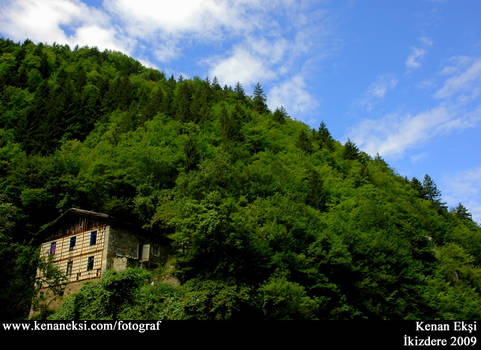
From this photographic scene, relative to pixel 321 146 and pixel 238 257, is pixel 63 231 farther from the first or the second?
pixel 321 146

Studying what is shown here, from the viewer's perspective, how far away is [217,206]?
2908 centimetres

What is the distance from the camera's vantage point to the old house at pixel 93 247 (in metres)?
33.7

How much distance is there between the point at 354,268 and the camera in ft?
125

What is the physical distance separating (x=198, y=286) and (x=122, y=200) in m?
22.9

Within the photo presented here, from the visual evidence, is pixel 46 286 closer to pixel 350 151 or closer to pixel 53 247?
pixel 53 247

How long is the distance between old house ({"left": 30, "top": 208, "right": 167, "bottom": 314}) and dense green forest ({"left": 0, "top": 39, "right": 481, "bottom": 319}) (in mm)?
2391

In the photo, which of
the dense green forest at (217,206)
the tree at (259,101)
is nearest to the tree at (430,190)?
the dense green forest at (217,206)

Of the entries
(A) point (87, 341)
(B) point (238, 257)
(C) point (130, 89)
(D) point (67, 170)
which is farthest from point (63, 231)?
(C) point (130, 89)

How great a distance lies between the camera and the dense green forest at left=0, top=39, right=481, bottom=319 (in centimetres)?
2723

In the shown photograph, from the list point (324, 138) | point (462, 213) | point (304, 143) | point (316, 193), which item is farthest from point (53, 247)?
→ point (462, 213)

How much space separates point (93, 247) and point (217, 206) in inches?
522

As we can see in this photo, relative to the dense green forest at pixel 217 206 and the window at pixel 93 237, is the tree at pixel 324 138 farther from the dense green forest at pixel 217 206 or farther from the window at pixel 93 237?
the window at pixel 93 237

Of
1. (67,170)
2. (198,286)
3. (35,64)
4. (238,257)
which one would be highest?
(35,64)

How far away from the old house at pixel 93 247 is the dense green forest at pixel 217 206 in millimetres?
2391
